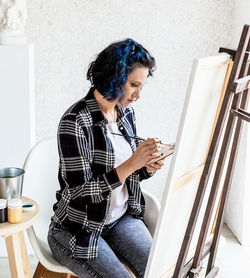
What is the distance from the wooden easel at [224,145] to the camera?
3.95 ft

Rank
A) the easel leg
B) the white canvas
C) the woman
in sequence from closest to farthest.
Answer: the white canvas
the easel leg
the woman

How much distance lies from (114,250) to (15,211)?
1.23 feet

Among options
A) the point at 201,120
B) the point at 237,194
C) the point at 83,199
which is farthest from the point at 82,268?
Answer: the point at 237,194

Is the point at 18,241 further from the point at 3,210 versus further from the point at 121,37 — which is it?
the point at 121,37

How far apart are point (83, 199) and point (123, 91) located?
0.39m

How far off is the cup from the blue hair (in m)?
0.41

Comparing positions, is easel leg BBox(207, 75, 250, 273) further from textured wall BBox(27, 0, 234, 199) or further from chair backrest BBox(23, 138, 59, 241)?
textured wall BBox(27, 0, 234, 199)

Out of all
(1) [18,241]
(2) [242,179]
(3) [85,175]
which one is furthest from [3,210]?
(2) [242,179]

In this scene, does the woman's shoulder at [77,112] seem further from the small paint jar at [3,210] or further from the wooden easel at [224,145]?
the wooden easel at [224,145]

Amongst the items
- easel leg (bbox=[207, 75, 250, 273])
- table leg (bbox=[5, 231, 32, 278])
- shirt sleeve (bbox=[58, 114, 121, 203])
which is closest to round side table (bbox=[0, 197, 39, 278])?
table leg (bbox=[5, 231, 32, 278])

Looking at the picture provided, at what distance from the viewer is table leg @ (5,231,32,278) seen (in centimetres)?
179

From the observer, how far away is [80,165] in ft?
5.45

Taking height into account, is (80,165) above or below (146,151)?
below

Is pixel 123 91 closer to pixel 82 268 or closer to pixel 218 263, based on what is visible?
pixel 82 268
